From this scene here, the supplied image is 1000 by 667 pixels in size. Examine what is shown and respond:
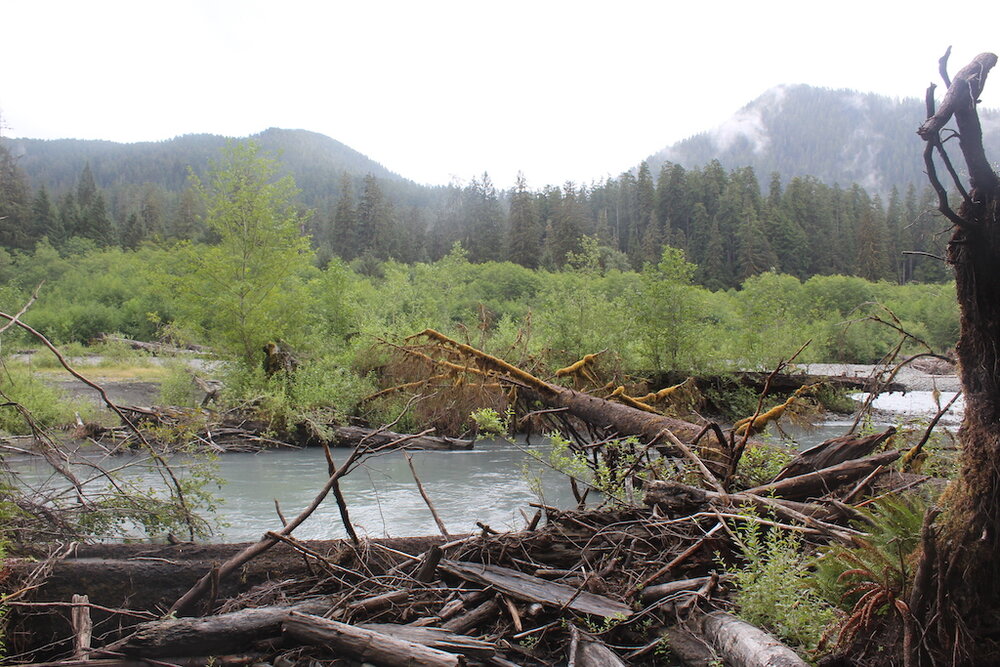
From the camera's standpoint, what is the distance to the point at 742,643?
10.8ft

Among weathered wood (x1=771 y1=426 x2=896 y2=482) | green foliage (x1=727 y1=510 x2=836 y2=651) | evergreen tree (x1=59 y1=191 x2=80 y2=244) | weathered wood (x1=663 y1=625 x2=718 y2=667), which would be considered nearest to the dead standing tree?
green foliage (x1=727 y1=510 x2=836 y2=651)

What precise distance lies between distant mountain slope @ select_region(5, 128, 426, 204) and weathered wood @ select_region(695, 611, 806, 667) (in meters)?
107

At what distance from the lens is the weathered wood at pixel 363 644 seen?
3326 mm

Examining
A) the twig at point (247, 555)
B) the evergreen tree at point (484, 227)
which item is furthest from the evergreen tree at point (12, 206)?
the twig at point (247, 555)

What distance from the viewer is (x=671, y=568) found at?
14.2 feet

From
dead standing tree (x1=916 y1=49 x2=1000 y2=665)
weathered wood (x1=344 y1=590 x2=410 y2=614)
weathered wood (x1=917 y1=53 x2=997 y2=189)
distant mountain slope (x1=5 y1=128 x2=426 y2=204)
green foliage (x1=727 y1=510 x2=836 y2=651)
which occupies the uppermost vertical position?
distant mountain slope (x1=5 y1=128 x2=426 y2=204)

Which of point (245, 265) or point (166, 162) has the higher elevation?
point (166, 162)

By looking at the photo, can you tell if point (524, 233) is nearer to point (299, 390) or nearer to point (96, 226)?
point (96, 226)

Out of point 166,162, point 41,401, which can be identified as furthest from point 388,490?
point 166,162

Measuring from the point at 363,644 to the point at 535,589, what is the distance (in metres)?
1.17

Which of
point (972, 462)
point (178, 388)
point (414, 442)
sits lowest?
point (414, 442)

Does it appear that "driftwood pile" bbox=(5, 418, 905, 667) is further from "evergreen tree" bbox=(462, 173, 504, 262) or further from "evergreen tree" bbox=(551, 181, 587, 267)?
"evergreen tree" bbox=(462, 173, 504, 262)

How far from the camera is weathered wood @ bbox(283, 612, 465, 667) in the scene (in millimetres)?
3326

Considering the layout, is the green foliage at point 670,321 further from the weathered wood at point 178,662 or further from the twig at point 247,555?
the weathered wood at point 178,662
